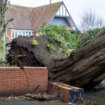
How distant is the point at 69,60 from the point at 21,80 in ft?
7.50

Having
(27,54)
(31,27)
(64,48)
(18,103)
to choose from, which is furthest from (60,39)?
(31,27)

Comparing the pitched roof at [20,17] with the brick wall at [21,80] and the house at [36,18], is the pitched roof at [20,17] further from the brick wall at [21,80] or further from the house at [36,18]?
the brick wall at [21,80]

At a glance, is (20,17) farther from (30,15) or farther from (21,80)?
(21,80)

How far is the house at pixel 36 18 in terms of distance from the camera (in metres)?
52.2

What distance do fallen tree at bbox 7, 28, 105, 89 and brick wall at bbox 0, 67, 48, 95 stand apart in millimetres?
440

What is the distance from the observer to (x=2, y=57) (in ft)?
48.8

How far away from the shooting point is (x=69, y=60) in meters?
14.0

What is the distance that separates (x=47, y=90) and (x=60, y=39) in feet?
13.6

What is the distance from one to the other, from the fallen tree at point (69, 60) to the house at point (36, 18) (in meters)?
35.6

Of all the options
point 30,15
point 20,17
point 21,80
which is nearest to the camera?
point 21,80

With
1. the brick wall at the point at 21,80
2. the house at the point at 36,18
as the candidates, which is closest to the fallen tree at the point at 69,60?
the brick wall at the point at 21,80

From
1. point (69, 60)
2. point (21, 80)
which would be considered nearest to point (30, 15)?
point (69, 60)

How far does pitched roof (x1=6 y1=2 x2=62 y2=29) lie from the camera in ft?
173

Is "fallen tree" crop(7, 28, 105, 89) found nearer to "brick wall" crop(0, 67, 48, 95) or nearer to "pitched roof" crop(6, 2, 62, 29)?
"brick wall" crop(0, 67, 48, 95)
